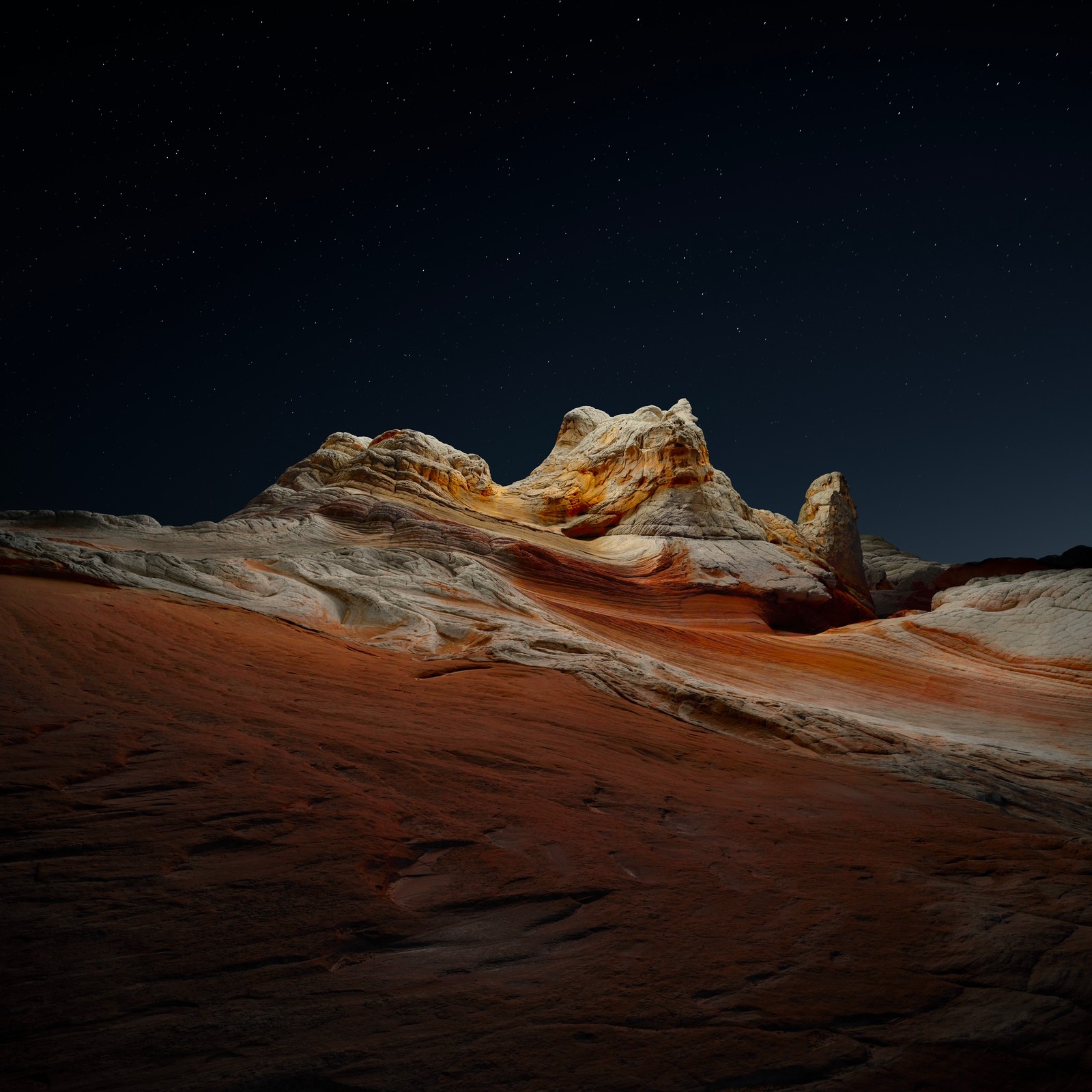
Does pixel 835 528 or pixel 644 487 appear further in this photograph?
pixel 835 528

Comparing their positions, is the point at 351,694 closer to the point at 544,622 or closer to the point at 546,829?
the point at 546,829

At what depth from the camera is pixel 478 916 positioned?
2.98 m

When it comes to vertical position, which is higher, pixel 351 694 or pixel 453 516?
pixel 453 516

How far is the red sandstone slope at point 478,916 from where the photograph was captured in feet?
6.68

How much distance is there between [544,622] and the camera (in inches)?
524

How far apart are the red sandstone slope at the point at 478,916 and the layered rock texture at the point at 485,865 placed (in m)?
0.02

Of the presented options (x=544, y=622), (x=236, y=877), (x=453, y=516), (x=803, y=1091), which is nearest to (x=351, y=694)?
(x=236, y=877)

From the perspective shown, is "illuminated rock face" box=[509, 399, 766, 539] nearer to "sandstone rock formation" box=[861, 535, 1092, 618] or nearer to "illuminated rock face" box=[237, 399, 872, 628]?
"illuminated rock face" box=[237, 399, 872, 628]

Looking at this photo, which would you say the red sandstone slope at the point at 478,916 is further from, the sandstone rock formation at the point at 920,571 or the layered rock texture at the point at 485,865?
the sandstone rock formation at the point at 920,571

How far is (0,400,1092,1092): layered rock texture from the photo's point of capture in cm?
209

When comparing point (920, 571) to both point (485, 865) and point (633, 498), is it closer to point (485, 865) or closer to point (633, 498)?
point (633, 498)

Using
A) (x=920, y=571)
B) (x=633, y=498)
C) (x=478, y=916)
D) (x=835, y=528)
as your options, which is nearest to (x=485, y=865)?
(x=478, y=916)

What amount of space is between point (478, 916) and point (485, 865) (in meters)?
0.49

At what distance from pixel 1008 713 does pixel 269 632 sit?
1396 cm
